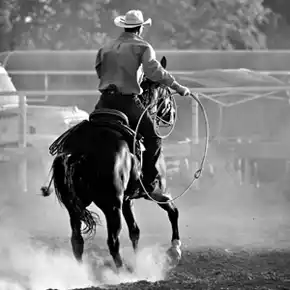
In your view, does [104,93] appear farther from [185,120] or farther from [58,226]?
[185,120]

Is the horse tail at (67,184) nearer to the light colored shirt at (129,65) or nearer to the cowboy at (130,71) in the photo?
the cowboy at (130,71)

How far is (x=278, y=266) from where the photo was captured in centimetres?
907

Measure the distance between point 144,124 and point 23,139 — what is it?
7.69 metres

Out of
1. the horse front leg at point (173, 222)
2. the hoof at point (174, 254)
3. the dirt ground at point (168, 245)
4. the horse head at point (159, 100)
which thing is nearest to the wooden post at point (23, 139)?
the dirt ground at point (168, 245)

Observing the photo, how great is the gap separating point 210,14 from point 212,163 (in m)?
11.9

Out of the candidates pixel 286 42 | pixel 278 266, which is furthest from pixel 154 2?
pixel 278 266

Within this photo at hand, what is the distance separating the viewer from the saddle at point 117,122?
26.5ft

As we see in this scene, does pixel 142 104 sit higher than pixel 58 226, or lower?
higher

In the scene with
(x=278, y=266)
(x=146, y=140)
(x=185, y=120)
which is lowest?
(x=185, y=120)

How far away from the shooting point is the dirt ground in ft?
26.6

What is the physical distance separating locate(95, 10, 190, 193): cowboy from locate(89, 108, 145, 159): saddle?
0.14 metres

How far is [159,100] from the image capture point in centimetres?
889

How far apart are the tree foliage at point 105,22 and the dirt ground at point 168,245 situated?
1208cm

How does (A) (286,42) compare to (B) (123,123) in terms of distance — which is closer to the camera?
(B) (123,123)
